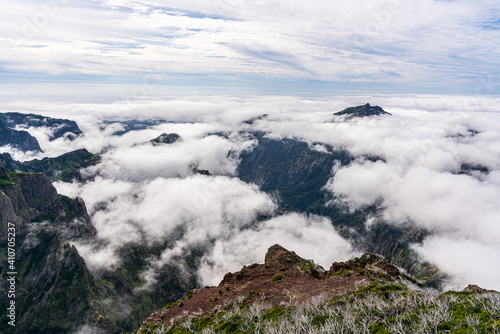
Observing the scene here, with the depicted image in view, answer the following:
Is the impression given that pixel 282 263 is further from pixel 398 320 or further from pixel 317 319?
pixel 398 320

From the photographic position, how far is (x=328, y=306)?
5256 cm

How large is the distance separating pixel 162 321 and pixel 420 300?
73977mm

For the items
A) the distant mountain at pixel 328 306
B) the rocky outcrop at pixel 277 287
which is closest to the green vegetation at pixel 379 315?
the distant mountain at pixel 328 306

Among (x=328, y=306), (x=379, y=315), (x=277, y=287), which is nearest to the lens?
(x=379, y=315)

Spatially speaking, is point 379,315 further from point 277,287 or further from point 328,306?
point 277,287

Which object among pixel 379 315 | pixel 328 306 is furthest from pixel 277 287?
pixel 379 315

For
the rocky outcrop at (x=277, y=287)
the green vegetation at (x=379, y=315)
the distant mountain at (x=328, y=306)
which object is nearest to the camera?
the green vegetation at (x=379, y=315)

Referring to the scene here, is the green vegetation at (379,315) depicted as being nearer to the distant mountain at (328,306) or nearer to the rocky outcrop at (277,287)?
the distant mountain at (328,306)

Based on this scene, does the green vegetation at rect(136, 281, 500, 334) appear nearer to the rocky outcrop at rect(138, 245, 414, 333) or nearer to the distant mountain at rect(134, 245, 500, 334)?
the distant mountain at rect(134, 245, 500, 334)

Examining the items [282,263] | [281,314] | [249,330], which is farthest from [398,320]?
[282,263]

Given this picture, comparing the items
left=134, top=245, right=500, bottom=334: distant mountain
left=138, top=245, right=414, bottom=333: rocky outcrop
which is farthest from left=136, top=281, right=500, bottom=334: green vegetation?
left=138, top=245, right=414, bottom=333: rocky outcrop

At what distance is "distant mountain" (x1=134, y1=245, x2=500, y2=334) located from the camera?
1467 inches

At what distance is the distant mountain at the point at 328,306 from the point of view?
37250mm

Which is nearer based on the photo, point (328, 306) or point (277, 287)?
point (328, 306)
